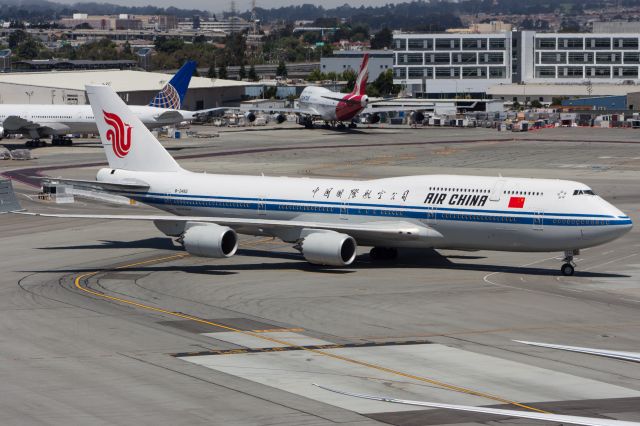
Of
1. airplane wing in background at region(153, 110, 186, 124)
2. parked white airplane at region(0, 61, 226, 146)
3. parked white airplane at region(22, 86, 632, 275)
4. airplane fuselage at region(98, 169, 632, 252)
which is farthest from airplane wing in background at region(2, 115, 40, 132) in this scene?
airplane fuselage at region(98, 169, 632, 252)

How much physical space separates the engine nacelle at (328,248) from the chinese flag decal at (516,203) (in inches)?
285

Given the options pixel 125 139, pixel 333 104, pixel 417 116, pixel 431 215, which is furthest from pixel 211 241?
pixel 417 116

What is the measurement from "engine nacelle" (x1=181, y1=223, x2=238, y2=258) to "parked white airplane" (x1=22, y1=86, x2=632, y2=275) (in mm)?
45

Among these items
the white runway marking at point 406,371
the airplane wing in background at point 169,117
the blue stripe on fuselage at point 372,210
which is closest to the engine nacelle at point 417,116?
the airplane wing in background at point 169,117

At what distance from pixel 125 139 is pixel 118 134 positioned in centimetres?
49

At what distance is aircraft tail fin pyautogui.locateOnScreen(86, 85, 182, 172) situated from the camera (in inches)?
2365

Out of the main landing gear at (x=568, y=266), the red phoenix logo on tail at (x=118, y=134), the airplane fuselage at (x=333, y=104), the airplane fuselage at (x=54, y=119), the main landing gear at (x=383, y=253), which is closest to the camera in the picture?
the main landing gear at (x=568, y=266)

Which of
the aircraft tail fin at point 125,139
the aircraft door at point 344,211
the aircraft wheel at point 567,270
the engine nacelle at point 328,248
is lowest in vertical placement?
the aircraft wheel at point 567,270

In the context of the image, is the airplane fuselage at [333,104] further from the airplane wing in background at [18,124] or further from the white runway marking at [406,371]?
the white runway marking at [406,371]

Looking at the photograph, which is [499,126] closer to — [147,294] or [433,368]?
[147,294]

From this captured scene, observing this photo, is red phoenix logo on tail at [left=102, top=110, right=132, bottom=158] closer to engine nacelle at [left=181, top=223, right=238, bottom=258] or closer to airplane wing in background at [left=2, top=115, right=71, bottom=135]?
engine nacelle at [left=181, top=223, right=238, bottom=258]

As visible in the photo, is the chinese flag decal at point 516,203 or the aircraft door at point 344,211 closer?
the chinese flag decal at point 516,203

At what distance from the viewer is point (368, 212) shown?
53.4 meters

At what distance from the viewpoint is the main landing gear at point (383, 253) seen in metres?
55.2
